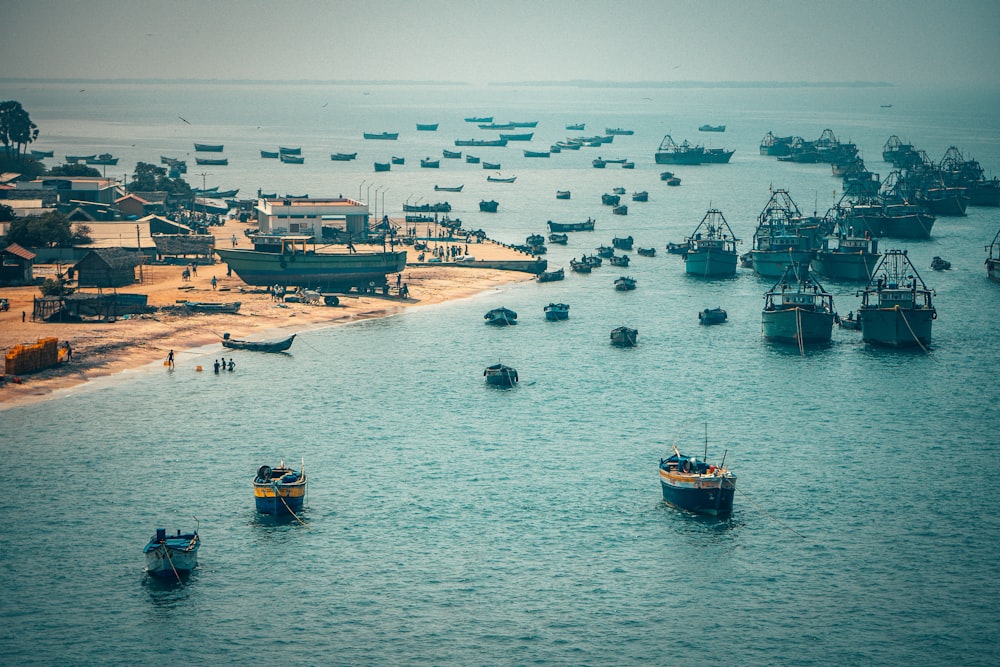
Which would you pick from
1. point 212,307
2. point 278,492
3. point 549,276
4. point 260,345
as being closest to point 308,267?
point 212,307

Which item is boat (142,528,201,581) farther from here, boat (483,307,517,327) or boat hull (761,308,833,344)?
boat hull (761,308,833,344)

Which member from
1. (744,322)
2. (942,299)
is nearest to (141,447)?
(744,322)

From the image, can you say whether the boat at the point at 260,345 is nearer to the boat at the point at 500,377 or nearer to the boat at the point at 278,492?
the boat at the point at 500,377

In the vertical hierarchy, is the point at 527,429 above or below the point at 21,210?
below

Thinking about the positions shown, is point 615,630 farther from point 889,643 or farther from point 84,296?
point 84,296

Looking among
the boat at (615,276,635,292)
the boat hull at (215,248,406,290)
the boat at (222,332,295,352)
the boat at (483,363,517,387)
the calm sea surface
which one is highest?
the boat hull at (215,248,406,290)

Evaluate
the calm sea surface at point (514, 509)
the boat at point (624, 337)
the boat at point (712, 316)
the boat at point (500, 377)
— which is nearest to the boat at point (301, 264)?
the calm sea surface at point (514, 509)

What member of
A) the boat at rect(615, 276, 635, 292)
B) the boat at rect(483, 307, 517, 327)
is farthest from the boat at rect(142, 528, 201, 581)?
the boat at rect(615, 276, 635, 292)
